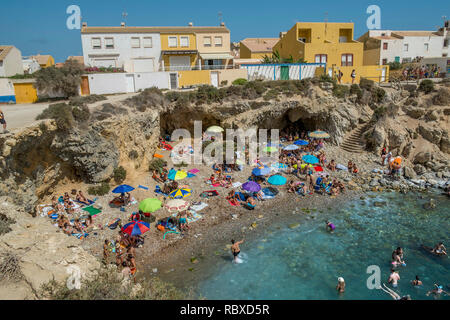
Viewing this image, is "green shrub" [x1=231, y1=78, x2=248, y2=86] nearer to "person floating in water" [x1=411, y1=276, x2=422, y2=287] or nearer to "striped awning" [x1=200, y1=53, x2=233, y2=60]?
"striped awning" [x1=200, y1=53, x2=233, y2=60]

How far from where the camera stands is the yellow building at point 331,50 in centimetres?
3825

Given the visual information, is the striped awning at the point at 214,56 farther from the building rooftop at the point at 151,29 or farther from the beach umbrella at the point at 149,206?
the beach umbrella at the point at 149,206

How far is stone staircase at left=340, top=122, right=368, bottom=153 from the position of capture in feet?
98.6

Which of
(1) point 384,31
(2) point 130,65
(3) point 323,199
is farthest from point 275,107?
(1) point 384,31

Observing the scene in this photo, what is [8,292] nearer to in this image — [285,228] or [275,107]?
[285,228]

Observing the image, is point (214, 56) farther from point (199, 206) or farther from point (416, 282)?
point (416, 282)

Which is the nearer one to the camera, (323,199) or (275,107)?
(323,199)

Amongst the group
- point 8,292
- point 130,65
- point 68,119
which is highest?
point 130,65

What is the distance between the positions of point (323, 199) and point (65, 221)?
1667 centimetres

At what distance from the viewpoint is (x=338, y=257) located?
1588 centimetres

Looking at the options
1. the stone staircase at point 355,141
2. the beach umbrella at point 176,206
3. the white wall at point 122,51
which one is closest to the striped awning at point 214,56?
the white wall at point 122,51

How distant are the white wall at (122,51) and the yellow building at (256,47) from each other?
16.6 m

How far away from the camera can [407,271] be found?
1470 centimetres

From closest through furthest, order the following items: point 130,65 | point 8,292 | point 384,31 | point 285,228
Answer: point 8,292
point 285,228
point 130,65
point 384,31
